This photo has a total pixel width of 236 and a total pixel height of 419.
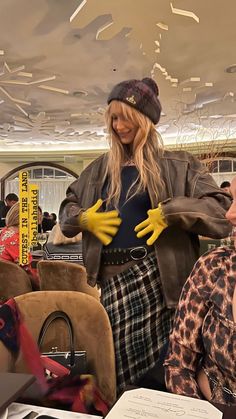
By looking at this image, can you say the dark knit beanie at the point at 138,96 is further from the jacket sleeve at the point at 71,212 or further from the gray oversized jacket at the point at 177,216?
the jacket sleeve at the point at 71,212

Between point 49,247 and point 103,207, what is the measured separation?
270 cm

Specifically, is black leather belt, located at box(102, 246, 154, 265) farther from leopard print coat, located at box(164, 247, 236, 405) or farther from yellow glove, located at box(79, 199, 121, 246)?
leopard print coat, located at box(164, 247, 236, 405)

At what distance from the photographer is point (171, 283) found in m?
1.33

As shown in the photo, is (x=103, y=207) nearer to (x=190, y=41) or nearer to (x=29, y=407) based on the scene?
(x=29, y=407)

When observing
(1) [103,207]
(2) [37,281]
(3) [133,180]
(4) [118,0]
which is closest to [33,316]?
(1) [103,207]

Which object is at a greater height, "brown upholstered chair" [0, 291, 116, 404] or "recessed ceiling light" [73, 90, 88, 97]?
"recessed ceiling light" [73, 90, 88, 97]

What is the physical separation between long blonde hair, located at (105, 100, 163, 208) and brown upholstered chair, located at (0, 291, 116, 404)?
0.38 meters

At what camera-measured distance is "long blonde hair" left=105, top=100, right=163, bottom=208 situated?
1.37 meters

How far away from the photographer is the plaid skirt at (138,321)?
1.34 metres

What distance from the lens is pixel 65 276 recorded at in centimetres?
236

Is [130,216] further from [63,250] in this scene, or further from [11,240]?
[63,250]

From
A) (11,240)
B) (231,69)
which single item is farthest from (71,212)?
(231,69)

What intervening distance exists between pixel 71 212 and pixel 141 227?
0.29m

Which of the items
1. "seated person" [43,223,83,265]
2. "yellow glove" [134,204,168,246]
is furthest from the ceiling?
"yellow glove" [134,204,168,246]
